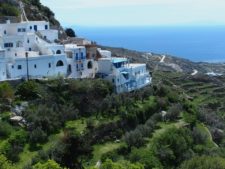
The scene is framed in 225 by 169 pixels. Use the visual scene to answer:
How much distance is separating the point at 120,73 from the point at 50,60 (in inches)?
341

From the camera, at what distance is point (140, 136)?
149 ft

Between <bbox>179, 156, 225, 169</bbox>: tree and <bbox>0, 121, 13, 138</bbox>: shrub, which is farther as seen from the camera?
<bbox>0, 121, 13, 138</bbox>: shrub

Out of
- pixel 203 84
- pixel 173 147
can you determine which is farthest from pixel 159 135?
pixel 203 84

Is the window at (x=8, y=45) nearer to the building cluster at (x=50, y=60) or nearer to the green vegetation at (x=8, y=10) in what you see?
the building cluster at (x=50, y=60)

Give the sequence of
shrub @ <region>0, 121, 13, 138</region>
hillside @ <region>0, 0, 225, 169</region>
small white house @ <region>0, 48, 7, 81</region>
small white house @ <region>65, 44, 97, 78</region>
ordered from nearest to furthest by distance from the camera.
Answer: hillside @ <region>0, 0, 225, 169</region>
shrub @ <region>0, 121, 13, 138</region>
small white house @ <region>0, 48, 7, 81</region>
small white house @ <region>65, 44, 97, 78</region>

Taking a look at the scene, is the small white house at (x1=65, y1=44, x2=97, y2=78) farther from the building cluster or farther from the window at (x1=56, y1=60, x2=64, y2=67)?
the window at (x1=56, y1=60, x2=64, y2=67)

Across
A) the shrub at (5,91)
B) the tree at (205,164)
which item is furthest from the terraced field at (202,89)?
the tree at (205,164)

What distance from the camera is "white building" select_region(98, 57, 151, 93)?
5506 centimetres

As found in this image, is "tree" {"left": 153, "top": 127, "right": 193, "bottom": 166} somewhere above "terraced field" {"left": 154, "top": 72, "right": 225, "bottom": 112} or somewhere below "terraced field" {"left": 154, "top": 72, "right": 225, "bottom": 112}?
above

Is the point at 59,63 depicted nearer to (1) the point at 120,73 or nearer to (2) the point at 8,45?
(2) the point at 8,45

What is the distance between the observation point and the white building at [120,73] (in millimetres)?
55062

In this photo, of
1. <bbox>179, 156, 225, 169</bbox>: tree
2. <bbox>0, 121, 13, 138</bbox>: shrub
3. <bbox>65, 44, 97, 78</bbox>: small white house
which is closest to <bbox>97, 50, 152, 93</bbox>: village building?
<bbox>65, 44, 97, 78</bbox>: small white house

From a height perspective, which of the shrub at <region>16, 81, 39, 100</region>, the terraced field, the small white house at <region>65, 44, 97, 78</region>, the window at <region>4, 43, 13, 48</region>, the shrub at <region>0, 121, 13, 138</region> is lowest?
the terraced field

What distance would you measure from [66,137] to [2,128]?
5.55 metres
